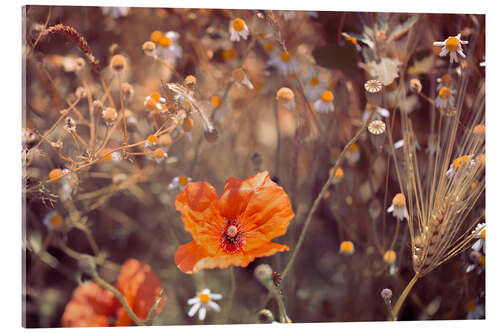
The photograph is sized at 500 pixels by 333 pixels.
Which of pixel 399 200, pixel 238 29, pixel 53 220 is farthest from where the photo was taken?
pixel 399 200

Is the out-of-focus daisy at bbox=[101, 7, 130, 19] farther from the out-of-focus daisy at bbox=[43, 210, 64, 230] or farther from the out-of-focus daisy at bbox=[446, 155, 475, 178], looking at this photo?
the out-of-focus daisy at bbox=[446, 155, 475, 178]

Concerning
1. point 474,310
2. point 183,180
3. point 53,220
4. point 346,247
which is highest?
point 183,180

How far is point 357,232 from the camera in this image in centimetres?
188

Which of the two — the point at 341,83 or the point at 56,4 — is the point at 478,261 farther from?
the point at 56,4

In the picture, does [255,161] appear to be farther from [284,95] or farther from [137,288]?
[137,288]

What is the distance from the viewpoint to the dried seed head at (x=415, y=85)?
188 centimetres

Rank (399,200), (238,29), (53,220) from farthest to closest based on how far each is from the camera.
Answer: (399,200)
(238,29)
(53,220)

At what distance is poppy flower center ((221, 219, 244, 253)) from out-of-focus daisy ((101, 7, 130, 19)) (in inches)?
26.0

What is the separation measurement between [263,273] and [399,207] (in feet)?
1.55

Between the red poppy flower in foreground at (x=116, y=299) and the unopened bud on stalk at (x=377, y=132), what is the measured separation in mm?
768

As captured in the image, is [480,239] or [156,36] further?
[480,239]

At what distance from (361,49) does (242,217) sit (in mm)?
626

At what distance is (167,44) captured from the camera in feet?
5.75

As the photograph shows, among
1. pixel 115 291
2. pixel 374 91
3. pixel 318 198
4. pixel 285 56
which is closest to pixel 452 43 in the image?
pixel 374 91
